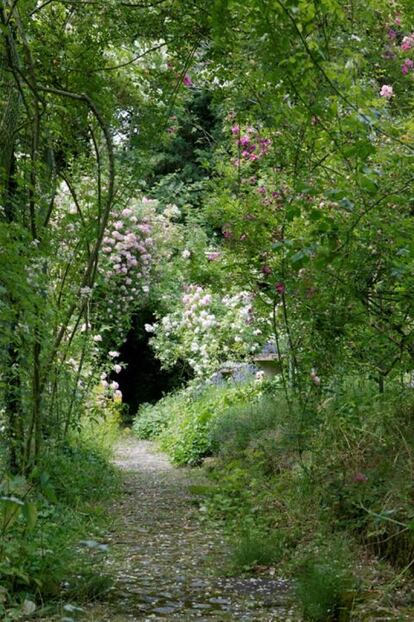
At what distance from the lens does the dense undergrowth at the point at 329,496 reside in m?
3.58

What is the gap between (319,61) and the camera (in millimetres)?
2885

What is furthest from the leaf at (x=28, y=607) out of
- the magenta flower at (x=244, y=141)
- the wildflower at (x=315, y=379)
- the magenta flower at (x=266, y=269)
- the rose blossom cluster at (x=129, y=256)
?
the rose blossom cluster at (x=129, y=256)

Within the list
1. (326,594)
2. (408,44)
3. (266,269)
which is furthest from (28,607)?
(408,44)

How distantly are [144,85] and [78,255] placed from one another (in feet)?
4.91

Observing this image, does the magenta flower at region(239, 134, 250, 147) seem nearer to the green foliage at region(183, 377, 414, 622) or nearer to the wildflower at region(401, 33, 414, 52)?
the wildflower at region(401, 33, 414, 52)

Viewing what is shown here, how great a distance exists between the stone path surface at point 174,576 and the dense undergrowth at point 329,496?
158 millimetres

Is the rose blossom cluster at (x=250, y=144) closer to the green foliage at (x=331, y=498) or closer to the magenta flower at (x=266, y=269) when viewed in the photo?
the magenta flower at (x=266, y=269)

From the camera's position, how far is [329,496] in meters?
4.61

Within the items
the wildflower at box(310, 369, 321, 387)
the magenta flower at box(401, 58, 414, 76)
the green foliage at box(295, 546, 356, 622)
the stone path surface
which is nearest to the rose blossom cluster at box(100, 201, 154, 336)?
the stone path surface

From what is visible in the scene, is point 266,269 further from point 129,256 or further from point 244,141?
point 129,256

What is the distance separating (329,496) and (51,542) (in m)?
1.73

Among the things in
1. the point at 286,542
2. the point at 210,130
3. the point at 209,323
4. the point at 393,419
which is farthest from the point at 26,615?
the point at 210,130

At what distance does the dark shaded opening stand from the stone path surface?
8.21m

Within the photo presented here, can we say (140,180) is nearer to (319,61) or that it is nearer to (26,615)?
(319,61)
